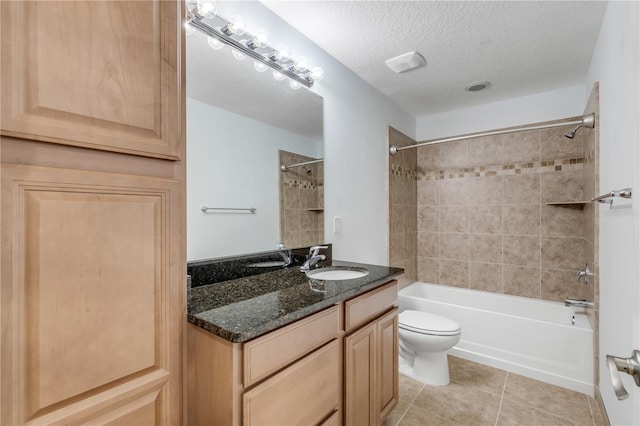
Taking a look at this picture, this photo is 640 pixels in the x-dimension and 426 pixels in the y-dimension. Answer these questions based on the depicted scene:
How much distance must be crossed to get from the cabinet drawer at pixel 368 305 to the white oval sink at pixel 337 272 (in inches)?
7.7

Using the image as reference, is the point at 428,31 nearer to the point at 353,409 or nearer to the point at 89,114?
the point at 89,114

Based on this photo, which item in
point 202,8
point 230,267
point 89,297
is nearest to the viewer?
point 89,297

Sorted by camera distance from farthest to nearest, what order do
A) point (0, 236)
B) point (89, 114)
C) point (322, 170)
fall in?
point (322, 170), point (89, 114), point (0, 236)

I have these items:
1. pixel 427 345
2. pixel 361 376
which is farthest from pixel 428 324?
pixel 361 376

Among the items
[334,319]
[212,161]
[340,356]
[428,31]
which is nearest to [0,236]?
[212,161]

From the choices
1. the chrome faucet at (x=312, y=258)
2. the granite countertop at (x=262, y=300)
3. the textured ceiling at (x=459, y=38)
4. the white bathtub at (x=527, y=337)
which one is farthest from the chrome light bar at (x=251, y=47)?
the white bathtub at (x=527, y=337)

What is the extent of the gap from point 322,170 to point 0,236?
162cm

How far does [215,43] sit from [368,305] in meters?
1.48

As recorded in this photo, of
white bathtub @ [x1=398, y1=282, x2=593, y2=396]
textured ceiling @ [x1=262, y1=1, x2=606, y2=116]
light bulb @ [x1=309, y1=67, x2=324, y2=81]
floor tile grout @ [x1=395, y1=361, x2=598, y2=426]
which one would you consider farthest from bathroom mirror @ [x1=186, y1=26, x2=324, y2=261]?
white bathtub @ [x1=398, y1=282, x2=593, y2=396]

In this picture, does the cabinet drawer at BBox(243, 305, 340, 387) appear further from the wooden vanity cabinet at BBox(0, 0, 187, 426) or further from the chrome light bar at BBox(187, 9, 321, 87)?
the chrome light bar at BBox(187, 9, 321, 87)

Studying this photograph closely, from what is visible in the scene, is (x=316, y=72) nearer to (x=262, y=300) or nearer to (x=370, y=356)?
(x=262, y=300)

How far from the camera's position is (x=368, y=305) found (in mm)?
1434

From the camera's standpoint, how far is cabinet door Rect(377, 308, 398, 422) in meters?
1.54

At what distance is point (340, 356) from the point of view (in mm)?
1264
